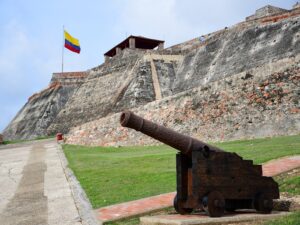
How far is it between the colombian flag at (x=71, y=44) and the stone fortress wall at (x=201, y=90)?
2.69 m

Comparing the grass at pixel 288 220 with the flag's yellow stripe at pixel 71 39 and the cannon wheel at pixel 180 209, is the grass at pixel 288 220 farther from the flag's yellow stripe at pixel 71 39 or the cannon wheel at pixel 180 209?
the flag's yellow stripe at pixel 71 39

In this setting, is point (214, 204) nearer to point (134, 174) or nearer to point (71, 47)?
point (134, 174)

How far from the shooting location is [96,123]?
1956cm

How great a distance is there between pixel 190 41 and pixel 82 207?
68.5 ft

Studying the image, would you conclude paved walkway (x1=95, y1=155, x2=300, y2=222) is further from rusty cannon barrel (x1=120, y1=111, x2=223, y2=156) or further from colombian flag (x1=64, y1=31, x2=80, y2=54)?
colombian flag (x1=64, y1=31, x2=80, y2=54)

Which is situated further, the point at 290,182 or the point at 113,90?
the point at 113,90

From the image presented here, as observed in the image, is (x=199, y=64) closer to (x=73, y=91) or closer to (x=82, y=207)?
(x=73, y=91)

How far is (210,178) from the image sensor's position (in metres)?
4.58

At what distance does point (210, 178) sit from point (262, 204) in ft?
2.45

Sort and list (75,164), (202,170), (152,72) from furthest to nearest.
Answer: (152,72) → (75,164) → (202,170)

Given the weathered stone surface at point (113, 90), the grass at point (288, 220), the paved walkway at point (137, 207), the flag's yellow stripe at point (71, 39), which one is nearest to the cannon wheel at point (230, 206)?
the grass at point (288, 220)

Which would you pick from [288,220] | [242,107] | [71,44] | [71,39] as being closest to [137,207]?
[288,220]

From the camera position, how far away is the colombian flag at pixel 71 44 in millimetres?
33625

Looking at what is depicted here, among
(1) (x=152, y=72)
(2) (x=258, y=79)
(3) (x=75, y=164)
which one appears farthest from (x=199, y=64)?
(3) (x=75, y=164)
